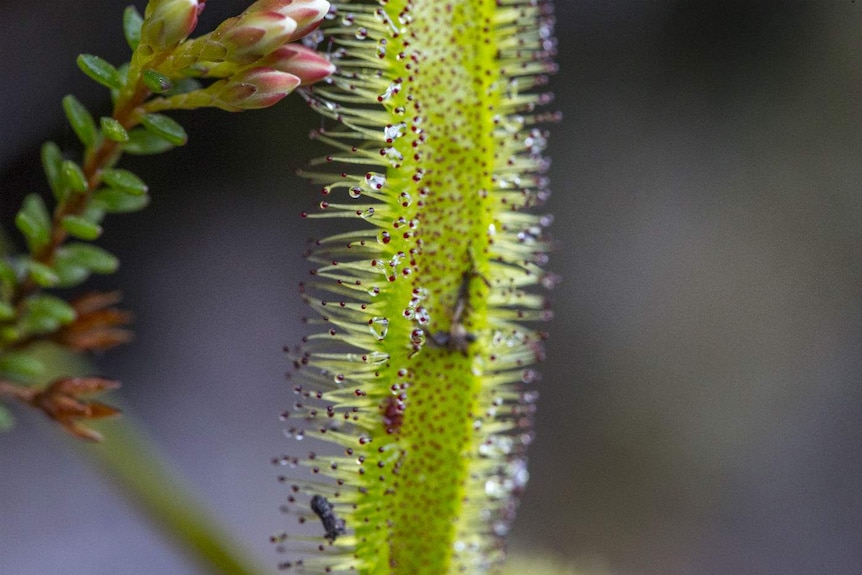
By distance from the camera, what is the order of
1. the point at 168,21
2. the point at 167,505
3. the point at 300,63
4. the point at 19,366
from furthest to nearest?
the point at 167,505 → the point at 19,366 → the point at 300,63 → the point at 168,21

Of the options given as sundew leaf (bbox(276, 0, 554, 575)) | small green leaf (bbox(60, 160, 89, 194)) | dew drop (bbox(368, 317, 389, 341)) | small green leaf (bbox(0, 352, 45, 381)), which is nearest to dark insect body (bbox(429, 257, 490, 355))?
sundew leaf (bbox(276, 0, 554, 575))

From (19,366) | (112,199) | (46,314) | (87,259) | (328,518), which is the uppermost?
(112,199)

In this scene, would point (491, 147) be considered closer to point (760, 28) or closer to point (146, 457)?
point (146, 457)

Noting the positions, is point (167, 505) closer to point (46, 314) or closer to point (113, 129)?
point (46, 314)

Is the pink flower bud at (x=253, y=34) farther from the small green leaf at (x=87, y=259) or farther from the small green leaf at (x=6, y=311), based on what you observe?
the small green leaf at (x=6, y=311)

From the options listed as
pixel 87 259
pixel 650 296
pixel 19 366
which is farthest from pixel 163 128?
pixel 650 296

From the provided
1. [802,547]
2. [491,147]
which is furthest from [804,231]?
[491,147]
